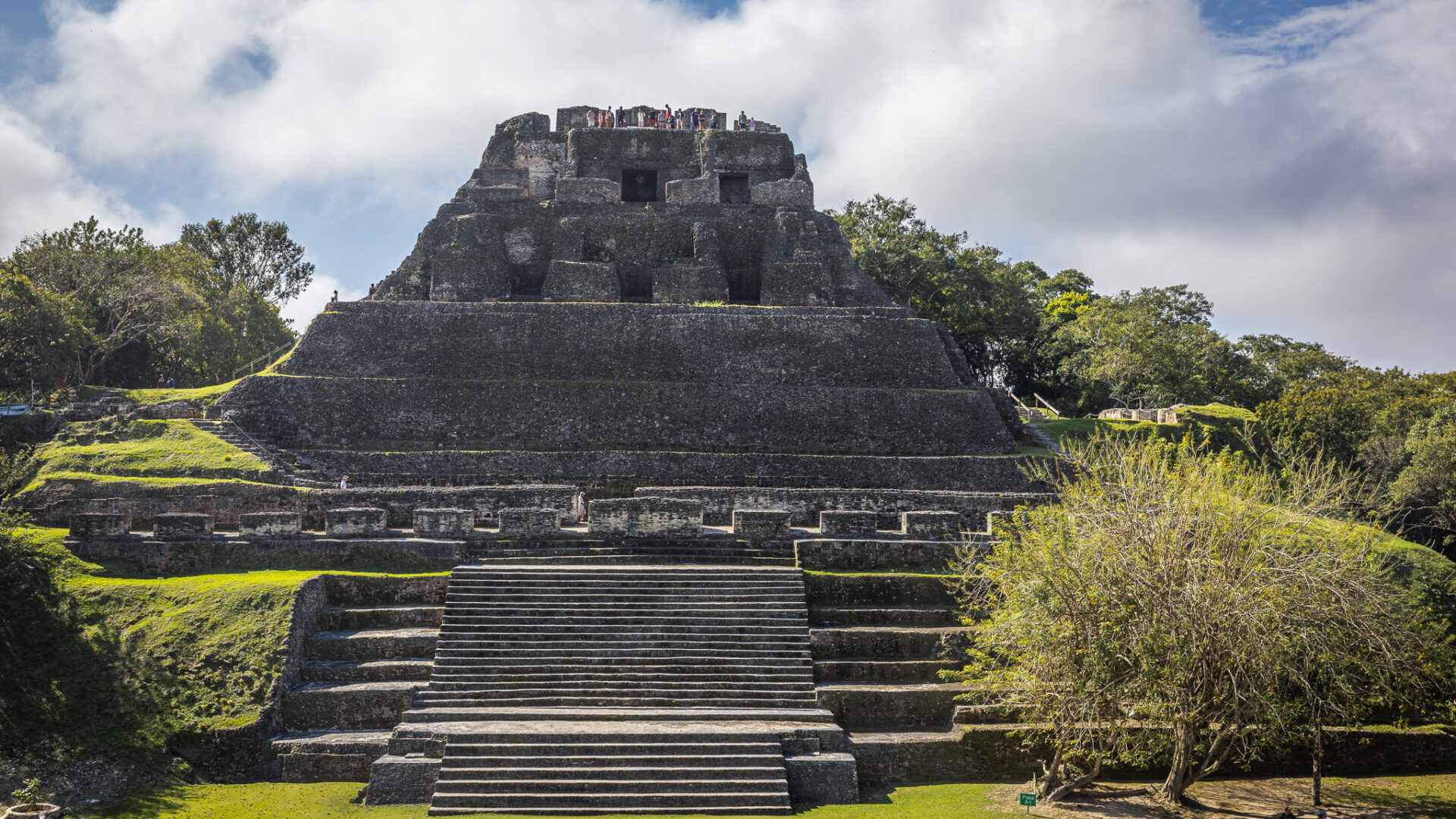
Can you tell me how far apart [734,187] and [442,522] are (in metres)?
21.3

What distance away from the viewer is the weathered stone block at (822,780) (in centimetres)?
1120

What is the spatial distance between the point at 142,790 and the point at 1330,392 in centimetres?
3173

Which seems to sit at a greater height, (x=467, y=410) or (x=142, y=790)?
(x=467, y=410)

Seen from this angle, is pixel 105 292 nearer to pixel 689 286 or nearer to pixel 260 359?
pixel 260 359

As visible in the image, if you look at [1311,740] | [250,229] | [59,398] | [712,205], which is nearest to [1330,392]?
[712,205]

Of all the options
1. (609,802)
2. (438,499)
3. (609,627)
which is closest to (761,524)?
(609,627)

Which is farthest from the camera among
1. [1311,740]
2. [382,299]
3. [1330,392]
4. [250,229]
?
[250,229]

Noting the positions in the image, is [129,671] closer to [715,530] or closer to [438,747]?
[438,747]

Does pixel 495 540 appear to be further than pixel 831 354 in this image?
No

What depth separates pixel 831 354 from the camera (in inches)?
994

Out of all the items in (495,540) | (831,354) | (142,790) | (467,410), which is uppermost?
(831,354)

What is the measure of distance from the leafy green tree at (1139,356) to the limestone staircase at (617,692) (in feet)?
66.7

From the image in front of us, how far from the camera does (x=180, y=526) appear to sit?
14750 mm

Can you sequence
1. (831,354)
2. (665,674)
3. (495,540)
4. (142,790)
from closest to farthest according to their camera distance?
(142,790) → (665,674) → (495,540) → (831,354)
